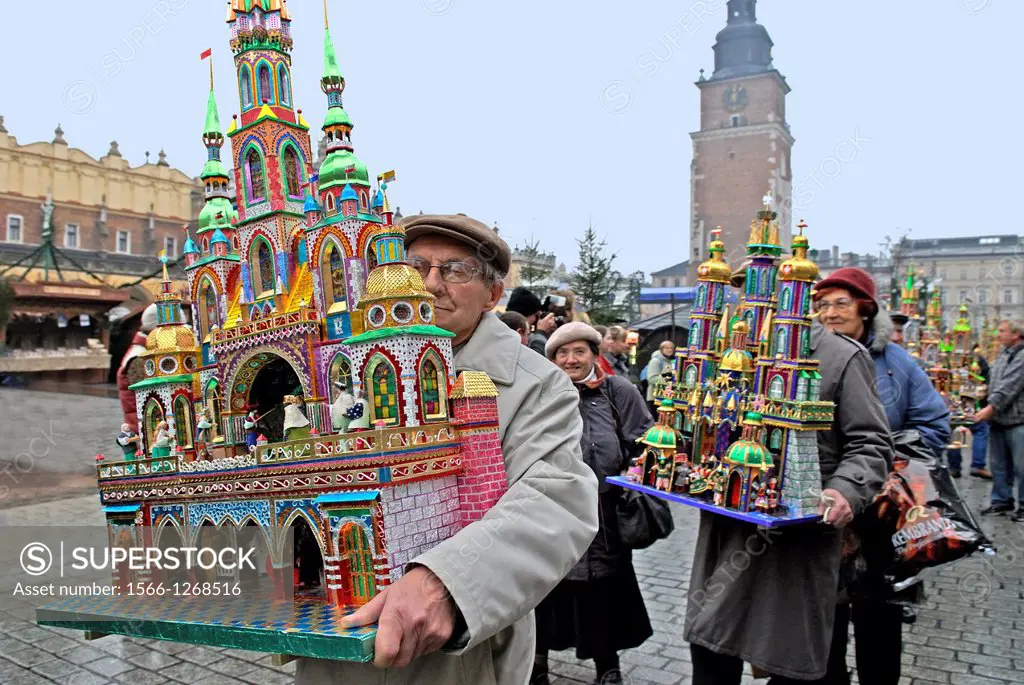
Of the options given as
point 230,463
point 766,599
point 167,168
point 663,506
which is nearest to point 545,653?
point 663,506

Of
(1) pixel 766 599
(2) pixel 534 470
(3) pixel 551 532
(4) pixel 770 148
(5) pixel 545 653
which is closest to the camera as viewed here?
(3) pixel 551 532

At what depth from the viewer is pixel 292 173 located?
356 centimetres

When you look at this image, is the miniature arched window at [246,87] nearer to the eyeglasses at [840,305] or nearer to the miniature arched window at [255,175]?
the miniature arched window at [255,175]

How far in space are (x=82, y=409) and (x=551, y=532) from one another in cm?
2111

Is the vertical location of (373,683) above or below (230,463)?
below

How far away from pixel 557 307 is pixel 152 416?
425 centimetres

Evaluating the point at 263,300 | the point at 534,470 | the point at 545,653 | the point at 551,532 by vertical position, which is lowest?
the point at 545,653

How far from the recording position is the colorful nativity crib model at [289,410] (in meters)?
1.90

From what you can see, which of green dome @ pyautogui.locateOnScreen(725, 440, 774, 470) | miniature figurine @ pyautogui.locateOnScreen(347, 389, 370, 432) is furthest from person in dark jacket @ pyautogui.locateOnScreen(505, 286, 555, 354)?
miniature figurine @ pyautogui.locateOnScreen(347, 389, 370, 432)

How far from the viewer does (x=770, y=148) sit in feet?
192

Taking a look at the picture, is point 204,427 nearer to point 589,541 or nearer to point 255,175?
point 255,175

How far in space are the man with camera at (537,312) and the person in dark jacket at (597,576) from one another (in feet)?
2.06

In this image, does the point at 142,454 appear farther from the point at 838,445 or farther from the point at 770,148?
the point at 770,148

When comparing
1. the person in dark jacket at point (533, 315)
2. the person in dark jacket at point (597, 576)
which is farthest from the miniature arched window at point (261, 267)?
the person in dark jacket at point (533, 315)
